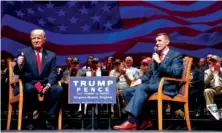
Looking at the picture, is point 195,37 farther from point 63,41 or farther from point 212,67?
point 63,41

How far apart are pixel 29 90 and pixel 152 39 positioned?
3271 mm

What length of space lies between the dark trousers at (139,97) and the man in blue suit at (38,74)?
2.88 ft

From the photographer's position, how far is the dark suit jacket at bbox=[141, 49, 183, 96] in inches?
247

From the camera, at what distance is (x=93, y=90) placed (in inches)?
246

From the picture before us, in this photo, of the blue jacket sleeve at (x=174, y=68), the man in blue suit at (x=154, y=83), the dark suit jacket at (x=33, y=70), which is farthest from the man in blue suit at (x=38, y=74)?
the blue jacket sleeve at (x=174, y=68)

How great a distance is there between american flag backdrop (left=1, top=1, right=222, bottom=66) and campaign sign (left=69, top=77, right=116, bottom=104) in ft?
9.83

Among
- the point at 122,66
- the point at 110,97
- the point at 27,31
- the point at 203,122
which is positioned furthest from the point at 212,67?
the point at 27,31

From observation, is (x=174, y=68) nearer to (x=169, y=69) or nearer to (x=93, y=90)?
(x=169, y=69)

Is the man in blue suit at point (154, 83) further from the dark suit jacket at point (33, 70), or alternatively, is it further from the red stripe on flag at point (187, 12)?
the red stripe on flag at point (187, 12)

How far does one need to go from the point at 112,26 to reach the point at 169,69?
3.29 metres

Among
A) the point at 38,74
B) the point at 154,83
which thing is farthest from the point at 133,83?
the point at 38,74

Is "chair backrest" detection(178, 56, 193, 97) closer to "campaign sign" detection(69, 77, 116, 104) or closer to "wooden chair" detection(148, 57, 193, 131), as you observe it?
"wooden chair" detection(148, 57, 193, 131)

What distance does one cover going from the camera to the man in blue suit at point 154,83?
20.0ft

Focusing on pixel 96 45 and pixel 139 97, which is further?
pixel 96 45
